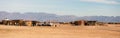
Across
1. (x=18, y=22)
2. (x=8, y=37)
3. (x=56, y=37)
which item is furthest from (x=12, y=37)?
(x=18, y=22)

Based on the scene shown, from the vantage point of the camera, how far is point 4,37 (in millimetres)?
24250

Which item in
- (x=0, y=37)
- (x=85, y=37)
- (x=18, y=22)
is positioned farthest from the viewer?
(x=18, y=22)

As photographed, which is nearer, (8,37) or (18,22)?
(8,37)

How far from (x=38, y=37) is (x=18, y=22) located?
4399 cm

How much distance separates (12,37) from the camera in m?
24.4

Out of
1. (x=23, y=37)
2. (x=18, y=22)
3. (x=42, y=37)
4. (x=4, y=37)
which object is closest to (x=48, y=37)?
(x=42, y=37)

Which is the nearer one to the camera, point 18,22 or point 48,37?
point 48,37

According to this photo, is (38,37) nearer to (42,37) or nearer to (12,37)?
(42,37)

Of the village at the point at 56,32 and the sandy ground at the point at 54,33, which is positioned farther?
the village at the point at 56,32

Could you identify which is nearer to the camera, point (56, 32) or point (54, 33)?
point (54, 33)

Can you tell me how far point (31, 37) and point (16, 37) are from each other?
1242 mm

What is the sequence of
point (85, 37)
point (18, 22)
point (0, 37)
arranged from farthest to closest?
1. point (18, 22)
2. point (85, 37)
3. point (0, 37)

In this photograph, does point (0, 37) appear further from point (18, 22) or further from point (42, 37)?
point (18, 22)

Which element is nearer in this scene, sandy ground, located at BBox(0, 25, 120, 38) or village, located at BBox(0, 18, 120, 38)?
sandy ground, located at BBox(0, 25, 120, 38)
